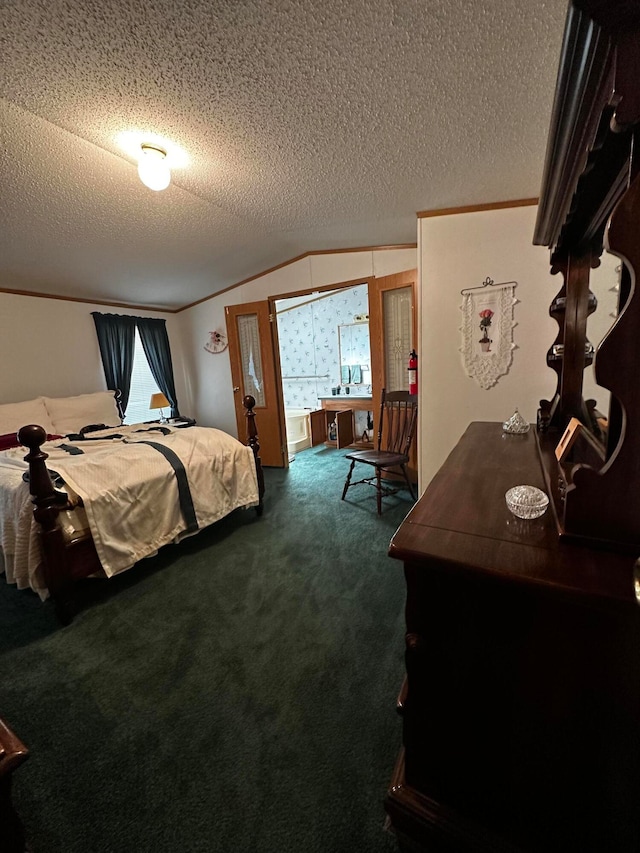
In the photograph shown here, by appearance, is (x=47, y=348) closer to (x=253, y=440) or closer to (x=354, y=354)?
(x=253, y=440)

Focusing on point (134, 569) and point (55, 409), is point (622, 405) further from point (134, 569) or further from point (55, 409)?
point (55, 409)

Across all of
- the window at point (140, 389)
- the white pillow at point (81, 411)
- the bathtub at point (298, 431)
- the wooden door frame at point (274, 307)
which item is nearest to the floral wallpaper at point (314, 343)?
the bathtub at point (298, 431)

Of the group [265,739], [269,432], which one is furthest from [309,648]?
[269,432]

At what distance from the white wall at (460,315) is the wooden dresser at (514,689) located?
199 centimetres

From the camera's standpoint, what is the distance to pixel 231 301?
180 inches

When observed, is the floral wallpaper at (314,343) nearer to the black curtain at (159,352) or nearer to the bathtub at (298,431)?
the bathtub at (298,431)

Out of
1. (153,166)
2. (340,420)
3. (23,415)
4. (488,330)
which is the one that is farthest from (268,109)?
(340,420)

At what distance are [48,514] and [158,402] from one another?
314 centimetres

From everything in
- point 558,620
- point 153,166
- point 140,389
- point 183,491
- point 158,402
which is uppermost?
point 153,166

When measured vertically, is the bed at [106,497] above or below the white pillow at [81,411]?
below

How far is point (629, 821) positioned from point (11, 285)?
5.14 metres

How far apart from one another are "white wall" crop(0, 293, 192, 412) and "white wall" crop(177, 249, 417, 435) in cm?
108

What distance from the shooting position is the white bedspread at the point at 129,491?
1.80 m

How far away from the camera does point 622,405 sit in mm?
549
